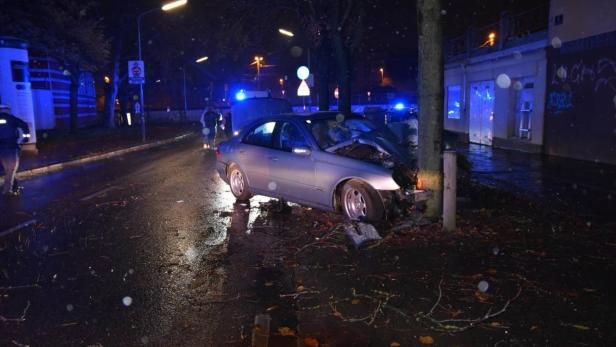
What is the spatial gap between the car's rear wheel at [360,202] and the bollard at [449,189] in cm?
86

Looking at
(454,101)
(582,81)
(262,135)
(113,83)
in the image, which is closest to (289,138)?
(262,135)

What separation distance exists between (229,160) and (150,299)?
5.06 metres

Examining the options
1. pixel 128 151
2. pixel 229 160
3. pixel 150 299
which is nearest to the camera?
pixel 150 299

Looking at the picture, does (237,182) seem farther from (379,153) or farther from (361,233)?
(361,233)

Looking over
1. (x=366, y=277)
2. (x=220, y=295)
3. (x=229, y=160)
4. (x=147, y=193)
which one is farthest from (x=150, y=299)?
(x=147, y=193)

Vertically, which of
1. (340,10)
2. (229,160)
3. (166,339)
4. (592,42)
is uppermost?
(340,10)

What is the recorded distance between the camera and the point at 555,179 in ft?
36.9

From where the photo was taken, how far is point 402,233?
6.83m

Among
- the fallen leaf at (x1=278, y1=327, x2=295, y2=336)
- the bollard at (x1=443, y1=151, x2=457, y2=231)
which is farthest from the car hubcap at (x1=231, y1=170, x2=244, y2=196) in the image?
the fallen leaf at (x1=278, y1=327, x2=295, y2=336)

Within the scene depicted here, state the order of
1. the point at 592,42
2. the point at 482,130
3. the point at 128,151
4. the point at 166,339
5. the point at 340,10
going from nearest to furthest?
the point at 166,339
the point at 592,42
the point at 482,130
the point at 128,151
the point at 340,10

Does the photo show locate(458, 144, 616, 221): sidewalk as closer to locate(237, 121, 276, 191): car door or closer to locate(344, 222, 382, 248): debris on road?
locate(344, 222, 382, 248): debris on road

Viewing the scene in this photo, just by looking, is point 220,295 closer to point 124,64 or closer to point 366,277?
point 366,277

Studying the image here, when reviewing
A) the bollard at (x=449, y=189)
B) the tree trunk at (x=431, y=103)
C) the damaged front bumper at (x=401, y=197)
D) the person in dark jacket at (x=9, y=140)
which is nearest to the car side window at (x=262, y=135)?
the damaged front bumper at (x=401, y=197)

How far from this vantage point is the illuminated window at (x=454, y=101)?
23.4 m
